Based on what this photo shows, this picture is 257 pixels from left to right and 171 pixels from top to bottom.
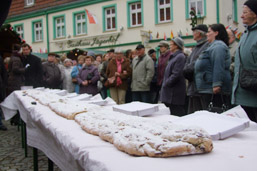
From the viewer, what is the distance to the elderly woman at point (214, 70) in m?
3.22

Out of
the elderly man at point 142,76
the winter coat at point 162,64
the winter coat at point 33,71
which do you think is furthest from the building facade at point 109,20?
the winter coat at point 33,71

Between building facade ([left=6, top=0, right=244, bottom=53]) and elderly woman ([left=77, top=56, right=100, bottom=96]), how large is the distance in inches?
265

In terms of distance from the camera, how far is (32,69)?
641cm

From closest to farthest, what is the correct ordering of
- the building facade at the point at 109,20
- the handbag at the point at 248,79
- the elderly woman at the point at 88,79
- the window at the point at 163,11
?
the handbag at the point at 248,79 → the elderly woman at the point at 88,79 → the building facade at the point at 109,20 → the window at the point at 163,11

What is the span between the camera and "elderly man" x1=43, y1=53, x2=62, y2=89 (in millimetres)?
7062

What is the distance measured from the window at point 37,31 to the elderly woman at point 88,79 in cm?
1478

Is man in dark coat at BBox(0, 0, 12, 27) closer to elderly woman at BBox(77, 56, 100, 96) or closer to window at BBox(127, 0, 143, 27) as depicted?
elderly woman at BBox(77, 56, 100, 96)

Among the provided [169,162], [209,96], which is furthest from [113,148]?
[209,96]

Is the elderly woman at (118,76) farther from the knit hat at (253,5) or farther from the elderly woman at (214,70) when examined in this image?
the knit hat at (253,5)

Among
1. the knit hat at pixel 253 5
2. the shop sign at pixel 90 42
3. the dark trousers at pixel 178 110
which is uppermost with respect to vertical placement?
the shop sign at pixel 90 42

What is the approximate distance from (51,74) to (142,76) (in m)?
2.54

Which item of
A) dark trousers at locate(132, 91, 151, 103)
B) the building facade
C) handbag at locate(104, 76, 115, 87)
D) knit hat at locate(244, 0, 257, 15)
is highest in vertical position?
the building facade

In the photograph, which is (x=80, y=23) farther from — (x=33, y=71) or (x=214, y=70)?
(x=214, y=70)

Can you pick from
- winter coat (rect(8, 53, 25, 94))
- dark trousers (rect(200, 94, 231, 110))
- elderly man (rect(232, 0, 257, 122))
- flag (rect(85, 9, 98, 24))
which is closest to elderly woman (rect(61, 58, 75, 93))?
winter coat (rect(8, 53, 25, 94))
